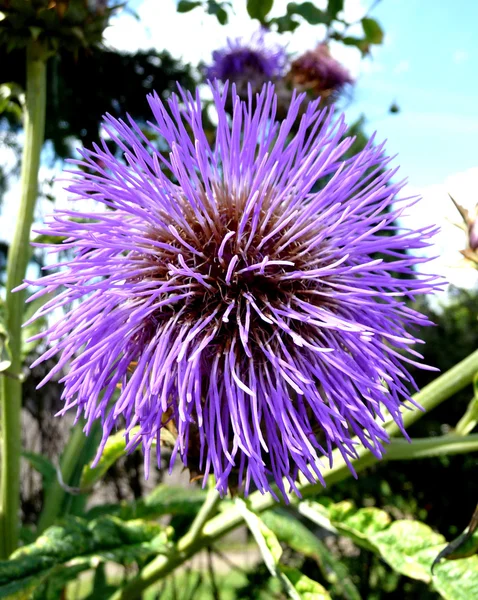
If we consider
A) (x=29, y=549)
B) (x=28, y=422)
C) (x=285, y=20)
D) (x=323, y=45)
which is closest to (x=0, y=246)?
(x=28, y=422)

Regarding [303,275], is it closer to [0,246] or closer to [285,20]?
[285,20]

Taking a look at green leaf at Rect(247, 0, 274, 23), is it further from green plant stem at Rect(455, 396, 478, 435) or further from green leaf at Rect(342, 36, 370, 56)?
green plant stem at Rect(455, 396, 478, 435)

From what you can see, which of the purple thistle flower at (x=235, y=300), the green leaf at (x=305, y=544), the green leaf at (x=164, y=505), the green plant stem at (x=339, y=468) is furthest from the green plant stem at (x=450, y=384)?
the green leaf at (x=164, y=505)

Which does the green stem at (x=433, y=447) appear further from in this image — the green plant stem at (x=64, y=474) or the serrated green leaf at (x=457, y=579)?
the green plant stem at (x=64, y=474)

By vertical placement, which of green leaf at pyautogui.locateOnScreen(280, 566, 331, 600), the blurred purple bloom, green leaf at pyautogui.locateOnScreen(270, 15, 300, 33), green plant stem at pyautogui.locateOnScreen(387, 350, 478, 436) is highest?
the blurred purple bloom

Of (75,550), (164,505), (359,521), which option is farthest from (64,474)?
(359,521)

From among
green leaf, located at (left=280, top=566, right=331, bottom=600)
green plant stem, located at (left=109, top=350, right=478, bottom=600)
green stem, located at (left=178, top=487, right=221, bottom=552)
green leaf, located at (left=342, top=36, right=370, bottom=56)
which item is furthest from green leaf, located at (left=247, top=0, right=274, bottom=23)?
green leaf, located at (left=280, top=566, right=331, bottom=600)

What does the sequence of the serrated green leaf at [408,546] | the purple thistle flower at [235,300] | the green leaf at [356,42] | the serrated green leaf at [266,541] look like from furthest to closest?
1. the green leaf at [356,42]
2. the serrated green leaf at [408,546]
3. the serrated green leaf at [266,541]
4. the purple thistle flower at [235,300]

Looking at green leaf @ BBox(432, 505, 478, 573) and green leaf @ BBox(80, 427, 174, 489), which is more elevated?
green leaf @ BBox(80, 427, 174, 489)
